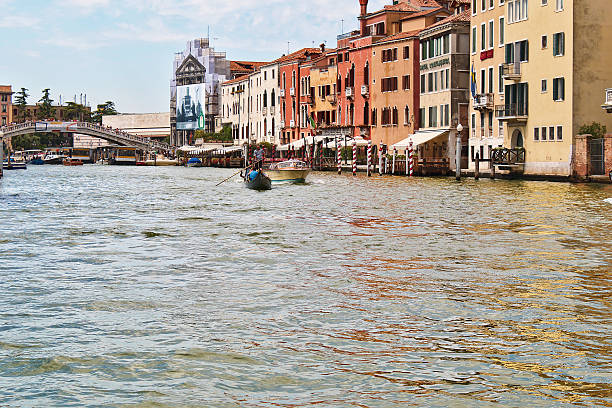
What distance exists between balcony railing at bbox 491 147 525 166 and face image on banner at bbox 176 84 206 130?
8153 centimetres

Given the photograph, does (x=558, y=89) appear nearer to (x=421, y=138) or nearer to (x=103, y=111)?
(x=421, y=138)

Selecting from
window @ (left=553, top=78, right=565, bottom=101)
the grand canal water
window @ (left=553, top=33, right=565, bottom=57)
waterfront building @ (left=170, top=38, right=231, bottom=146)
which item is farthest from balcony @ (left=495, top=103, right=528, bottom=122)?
waterfront building @ (left=170, top=38, right=231, bottom=146)

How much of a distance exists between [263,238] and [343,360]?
10.7 metres

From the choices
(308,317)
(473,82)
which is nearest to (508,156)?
(473,82)

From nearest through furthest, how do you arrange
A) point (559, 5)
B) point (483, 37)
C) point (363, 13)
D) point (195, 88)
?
1. point (559, 5)
2. point (483, 37)
3. point (363, 13)
4. point (195, 88)

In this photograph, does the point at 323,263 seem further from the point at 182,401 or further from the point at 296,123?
the point at 296,123

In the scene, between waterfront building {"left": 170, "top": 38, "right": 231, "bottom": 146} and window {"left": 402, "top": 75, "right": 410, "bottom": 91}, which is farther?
waterfront building {"left": 170, "top": 38, "right": 231, "bottom": 146}

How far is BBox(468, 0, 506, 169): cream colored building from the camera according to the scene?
5275 centimetres

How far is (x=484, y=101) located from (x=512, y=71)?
429 centimetres

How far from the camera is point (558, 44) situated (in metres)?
45.6

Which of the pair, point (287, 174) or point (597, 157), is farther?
point (287, 174)

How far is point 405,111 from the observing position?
67.9 meters

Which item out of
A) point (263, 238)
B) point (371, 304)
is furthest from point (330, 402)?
point (263, 238)

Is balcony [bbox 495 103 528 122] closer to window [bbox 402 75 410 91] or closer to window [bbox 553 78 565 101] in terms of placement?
window [bbox 553 78 565 101]
